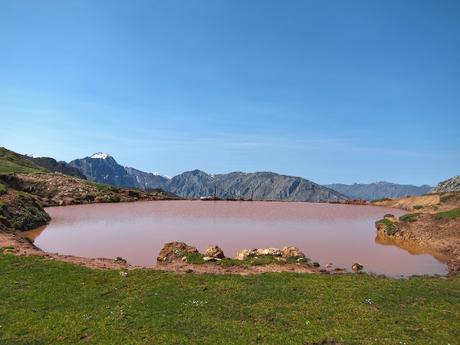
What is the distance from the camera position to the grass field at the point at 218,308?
19.6 m

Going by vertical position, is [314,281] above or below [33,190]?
below

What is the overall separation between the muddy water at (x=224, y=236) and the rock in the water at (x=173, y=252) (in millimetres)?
1415

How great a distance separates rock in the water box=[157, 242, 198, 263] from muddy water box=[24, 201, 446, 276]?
1.42m

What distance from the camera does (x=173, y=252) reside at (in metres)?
37.9

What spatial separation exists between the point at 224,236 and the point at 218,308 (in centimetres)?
2803

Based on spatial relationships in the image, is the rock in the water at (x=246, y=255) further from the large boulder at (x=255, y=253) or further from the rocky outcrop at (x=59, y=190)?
the rocky outcrop at (x=59, y=190)

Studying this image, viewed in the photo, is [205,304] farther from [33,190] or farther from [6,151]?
[6,151]

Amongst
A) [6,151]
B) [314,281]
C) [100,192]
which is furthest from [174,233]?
[6,151]

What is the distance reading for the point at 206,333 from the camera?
65.3 ft

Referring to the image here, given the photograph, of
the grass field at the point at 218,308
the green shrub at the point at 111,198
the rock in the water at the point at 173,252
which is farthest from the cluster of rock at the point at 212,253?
the green shrub at the point at 111,198

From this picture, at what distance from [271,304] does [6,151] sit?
151m

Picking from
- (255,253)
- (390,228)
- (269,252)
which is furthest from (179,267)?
(390,228)

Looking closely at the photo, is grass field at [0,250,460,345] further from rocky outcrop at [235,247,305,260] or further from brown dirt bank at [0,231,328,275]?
rocky outcrop at [235,247,305,260]

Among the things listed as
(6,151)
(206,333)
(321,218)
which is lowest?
(206,333)
